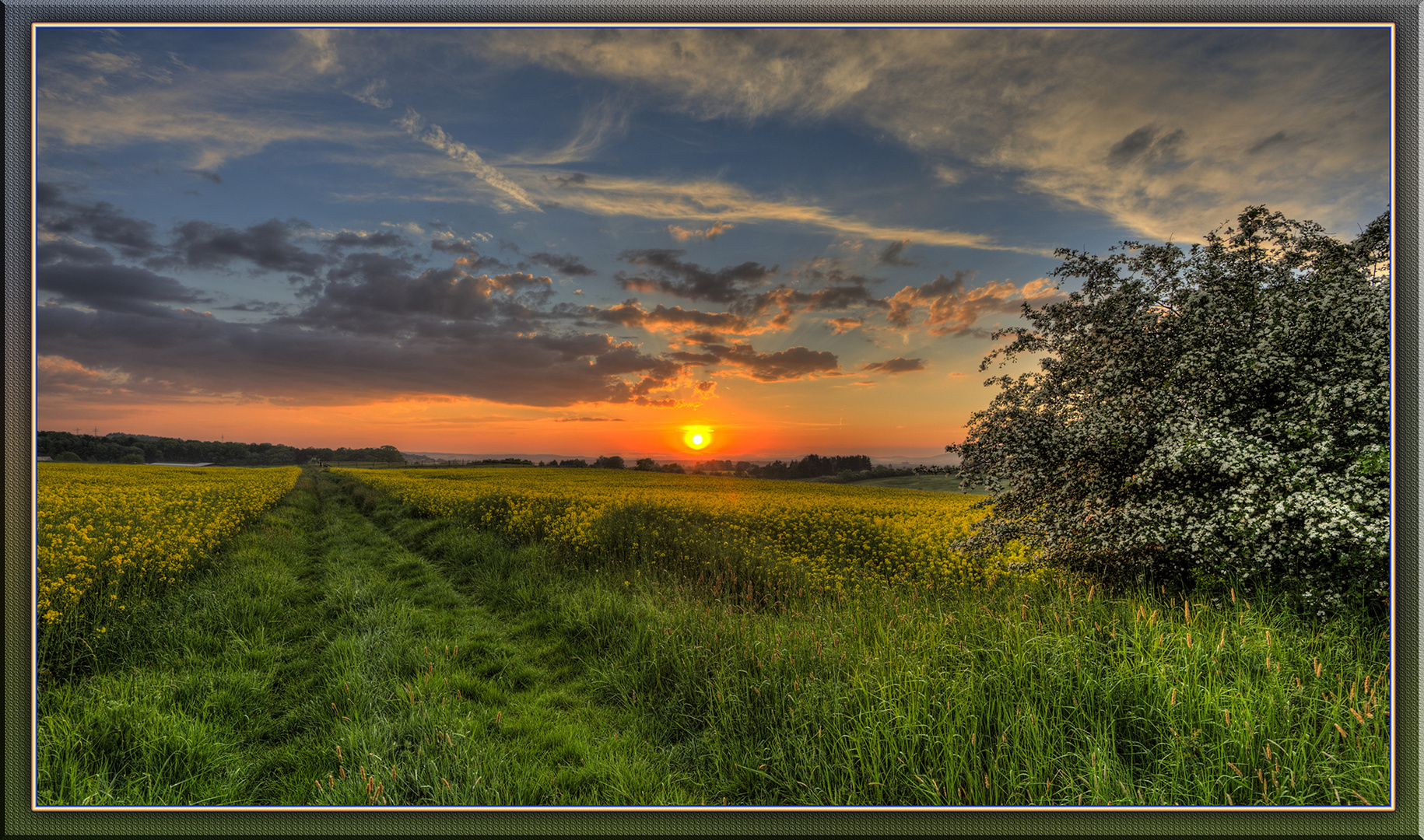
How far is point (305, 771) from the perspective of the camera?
316cm

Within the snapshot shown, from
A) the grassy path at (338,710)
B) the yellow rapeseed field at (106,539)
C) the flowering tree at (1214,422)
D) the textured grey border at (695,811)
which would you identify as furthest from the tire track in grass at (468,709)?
the flowering tree at (1214,422)

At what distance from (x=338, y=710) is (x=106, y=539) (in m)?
6.49

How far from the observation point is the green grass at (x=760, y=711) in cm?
282

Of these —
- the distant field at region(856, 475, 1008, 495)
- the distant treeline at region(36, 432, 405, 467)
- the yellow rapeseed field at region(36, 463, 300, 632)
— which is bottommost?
the distant field at region(856, 475, 1008, 495)

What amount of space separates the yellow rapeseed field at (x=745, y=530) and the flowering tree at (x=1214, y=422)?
4.94 ft

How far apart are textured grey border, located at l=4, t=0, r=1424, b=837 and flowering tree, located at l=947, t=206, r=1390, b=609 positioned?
0.63m

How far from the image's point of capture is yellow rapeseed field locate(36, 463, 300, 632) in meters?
4.92

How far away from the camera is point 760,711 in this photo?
3605 mm

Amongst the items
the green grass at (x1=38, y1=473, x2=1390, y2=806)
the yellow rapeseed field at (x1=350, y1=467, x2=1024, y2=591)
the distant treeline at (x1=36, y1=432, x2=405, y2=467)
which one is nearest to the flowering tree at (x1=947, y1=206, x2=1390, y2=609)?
the green grass at (x1=38, y1=473, x2=1390, y2=806)

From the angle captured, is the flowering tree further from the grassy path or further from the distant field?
the distant field

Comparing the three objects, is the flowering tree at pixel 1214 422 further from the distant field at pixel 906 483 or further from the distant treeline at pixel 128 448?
the distant field at pixel 906 483

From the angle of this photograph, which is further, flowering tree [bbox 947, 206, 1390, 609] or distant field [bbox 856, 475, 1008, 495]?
distant field [bbox 856, 475, 1008, 495]

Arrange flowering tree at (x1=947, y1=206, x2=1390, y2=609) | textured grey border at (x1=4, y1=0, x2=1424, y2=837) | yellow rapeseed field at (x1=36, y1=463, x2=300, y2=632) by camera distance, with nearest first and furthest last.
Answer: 1. textured grey border at (x1=4, y1=0, x2=1424, y2=837)
2. flowering tree at (x1=947, y1=206, x2=1390, y2=609)
3. yellow rapeseed field at (x1=36, y1=463, x2=300, y2=632)

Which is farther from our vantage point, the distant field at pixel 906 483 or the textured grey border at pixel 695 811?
the distant field at pixel 906 483
